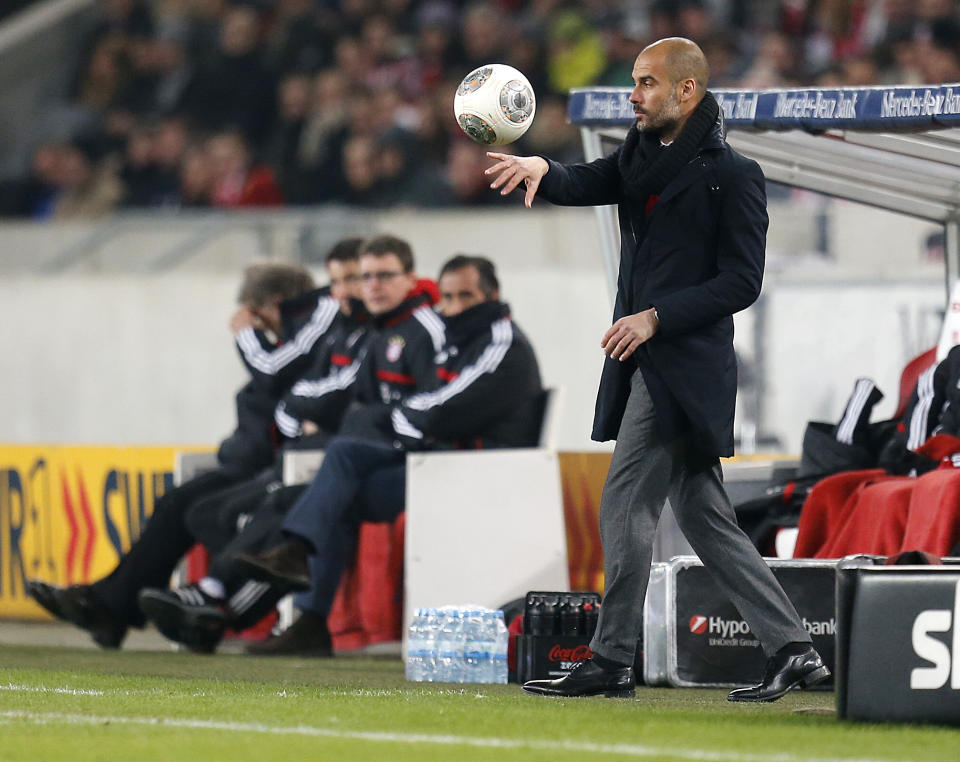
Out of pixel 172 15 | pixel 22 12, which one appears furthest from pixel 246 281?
pixel 22 12

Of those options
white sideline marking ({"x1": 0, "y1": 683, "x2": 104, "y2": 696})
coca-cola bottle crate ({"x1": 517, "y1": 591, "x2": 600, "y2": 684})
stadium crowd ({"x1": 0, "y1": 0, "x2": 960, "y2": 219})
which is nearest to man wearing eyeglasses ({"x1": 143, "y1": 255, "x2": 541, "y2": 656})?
coca-cola bottle crate ({"x1": 517, "y1": 591, "x2": 600, "y2": 684})

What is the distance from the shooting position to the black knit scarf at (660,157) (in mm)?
5527

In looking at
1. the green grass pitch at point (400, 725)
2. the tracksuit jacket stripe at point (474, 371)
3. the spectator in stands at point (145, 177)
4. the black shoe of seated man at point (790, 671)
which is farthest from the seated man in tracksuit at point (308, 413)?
the spectator in stands at point (145, 177)

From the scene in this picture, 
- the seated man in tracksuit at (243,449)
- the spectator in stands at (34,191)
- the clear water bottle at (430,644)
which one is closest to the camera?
the clear water bottle at (430,644)

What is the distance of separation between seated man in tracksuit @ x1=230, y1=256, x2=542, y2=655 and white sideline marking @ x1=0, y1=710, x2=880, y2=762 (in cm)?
298

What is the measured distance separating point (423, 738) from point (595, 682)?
43.9 inches

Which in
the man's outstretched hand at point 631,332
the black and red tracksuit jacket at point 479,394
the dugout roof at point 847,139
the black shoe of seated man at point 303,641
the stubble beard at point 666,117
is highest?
the dugout roof at point 847,139

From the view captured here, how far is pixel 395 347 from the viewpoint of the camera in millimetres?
8617

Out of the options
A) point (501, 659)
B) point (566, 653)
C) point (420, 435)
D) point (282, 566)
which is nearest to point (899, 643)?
point (566, 653)

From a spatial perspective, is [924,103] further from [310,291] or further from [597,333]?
[597,333]

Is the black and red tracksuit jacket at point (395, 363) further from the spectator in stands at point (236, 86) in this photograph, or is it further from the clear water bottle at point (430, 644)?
the spectator in stands at point (236, 86)

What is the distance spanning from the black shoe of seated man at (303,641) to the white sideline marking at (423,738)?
3.04 metres

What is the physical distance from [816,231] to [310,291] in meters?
3.34

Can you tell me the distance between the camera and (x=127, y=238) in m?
13.3
